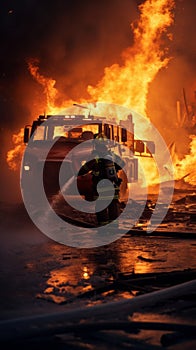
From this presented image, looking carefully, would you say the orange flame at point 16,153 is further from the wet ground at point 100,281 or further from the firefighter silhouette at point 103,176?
the wet ground at point 100,281

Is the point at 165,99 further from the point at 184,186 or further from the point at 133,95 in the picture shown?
the point at 184,186

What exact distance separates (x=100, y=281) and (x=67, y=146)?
6.35 meters

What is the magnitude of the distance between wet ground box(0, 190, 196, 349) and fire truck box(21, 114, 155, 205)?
1.72m

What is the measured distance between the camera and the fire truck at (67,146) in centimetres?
997

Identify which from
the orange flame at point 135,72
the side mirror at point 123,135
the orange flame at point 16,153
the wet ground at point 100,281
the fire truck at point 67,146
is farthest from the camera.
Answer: the orange flame at point 135,72

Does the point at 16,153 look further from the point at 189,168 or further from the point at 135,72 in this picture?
the point at 189,168

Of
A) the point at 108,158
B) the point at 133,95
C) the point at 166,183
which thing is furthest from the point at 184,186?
the point at 108,158

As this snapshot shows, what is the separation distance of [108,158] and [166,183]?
1145 cm

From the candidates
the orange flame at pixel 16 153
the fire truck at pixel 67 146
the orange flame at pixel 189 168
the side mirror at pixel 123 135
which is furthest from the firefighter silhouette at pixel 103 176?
the orange flame at pixel 189 168

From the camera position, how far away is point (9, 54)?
25.1 meters

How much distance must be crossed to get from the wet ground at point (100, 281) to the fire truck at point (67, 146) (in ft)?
5.66

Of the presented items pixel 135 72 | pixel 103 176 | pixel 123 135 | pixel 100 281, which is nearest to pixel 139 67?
pixel 135 72

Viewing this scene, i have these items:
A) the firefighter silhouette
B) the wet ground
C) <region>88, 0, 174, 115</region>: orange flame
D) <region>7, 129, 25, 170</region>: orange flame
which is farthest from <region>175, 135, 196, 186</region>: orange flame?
the wet ground

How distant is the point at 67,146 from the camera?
11031 mm
